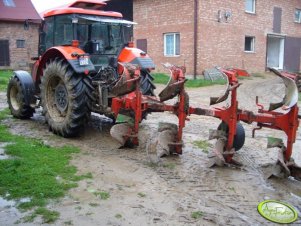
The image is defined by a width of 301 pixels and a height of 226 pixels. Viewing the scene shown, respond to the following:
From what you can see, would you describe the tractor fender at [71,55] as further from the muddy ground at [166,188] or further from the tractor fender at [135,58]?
the muddy ground at [166,188]

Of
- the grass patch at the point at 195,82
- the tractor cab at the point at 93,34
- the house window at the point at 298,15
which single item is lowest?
the grass patch at the point at 195,82

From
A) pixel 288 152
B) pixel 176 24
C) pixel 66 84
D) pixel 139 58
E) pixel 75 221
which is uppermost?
pixel 176 24

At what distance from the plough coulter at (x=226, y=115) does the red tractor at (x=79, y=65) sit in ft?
1.78

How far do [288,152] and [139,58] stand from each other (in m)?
3.21

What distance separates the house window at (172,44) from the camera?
1716cm

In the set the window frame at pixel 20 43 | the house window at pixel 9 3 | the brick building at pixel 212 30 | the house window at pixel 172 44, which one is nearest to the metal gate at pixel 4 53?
the window frame at pixel 20 43

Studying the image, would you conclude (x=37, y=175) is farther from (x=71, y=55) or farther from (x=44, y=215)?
(x=71, y=55)

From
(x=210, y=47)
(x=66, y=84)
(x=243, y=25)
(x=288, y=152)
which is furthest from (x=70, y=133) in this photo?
(x=243, y=25)

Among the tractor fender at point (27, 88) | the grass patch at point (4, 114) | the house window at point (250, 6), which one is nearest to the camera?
the tractor fender at point (27, 88)

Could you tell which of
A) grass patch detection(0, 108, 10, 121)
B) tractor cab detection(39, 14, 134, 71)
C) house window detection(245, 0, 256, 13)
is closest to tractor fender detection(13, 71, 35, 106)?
tractor cab detection(39, 14, 134, 71)

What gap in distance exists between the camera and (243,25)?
58.9 ft

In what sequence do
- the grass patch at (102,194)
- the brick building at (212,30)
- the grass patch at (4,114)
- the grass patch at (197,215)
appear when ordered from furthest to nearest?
the brick building at (212,30), the grass patch at (4,114), the grass patch at (102,194), the grass patch at (197,215)

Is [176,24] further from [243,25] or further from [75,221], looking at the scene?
[75,221]

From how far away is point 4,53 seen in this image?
23562mm
